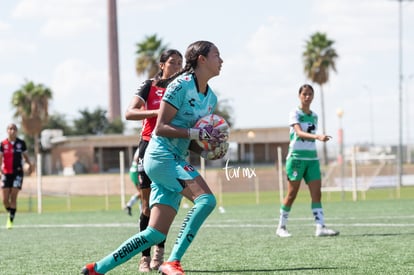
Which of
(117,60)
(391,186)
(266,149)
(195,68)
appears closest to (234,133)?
(266,149)

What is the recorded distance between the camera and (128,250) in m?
6.89

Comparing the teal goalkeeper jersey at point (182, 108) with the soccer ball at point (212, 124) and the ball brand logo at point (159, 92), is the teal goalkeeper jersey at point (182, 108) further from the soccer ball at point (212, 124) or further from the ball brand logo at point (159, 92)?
the ball brand logo at point (159, 92)

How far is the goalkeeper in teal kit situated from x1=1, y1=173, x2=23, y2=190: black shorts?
38.8 ft

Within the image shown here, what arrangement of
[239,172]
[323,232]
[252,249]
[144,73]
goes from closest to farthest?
[239,172]
[252,249]
[323,232]
[144,73]

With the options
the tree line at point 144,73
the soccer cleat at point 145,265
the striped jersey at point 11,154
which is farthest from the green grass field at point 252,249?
the tree line at point 144,73

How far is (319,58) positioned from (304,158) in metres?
63.0

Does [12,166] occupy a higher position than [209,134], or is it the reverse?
[209,134]

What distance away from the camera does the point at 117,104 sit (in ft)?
351

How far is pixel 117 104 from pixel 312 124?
94888 millimetres

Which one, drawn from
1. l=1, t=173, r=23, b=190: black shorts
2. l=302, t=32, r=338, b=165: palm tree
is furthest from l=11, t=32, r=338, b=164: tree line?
l=1, t=173, r=23, b=190: black shorts

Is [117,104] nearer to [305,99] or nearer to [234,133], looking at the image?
[234,133]

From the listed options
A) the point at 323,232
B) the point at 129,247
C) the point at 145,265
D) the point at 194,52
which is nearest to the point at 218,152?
the point at 194,52

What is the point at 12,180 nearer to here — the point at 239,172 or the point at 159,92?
the point at 159,92

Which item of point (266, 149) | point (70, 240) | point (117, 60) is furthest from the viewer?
point (117, 60)
